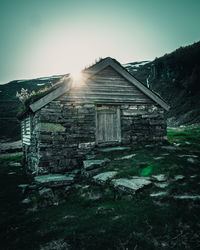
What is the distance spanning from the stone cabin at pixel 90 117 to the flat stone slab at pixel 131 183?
3205mm

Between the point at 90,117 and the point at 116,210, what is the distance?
505 cm

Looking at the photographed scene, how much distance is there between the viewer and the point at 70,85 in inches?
306

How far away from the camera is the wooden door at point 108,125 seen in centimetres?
866

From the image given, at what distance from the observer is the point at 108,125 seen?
877 centimetres

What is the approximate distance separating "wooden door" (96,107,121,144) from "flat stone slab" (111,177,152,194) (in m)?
3.80

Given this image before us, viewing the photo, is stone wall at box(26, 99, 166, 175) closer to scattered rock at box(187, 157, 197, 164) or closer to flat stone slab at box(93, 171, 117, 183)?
flat stone slab at box(93, 171, 117, 183)

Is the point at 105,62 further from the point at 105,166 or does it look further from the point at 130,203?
the point at 130,203

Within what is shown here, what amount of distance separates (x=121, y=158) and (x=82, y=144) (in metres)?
1.91

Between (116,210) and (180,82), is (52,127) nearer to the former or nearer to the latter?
(116,210)

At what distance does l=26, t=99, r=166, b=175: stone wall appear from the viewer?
7.19 metres

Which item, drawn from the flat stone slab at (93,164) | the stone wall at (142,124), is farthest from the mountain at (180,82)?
the flat stone slab at (93,164)

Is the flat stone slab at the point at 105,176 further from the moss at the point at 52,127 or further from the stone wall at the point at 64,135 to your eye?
the moss at the point at 52,127

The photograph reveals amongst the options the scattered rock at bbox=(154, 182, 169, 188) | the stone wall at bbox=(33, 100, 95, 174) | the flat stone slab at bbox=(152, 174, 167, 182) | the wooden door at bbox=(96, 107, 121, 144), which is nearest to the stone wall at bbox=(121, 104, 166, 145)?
the wooden door at bbox=(96, 107, 121, 144)

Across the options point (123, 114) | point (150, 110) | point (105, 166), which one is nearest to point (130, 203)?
point (105, 166)
